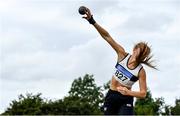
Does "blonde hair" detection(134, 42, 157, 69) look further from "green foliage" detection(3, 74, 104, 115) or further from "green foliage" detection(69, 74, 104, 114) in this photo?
"green foliage" detection(69, 74, 104, 114)

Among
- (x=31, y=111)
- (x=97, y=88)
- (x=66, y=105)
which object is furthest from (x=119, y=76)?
(x=97, y=88)

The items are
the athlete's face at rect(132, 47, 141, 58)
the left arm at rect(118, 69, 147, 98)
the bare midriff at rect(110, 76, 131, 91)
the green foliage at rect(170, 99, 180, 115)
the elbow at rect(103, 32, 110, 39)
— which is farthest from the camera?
the green foliage at rect(170, 99, 180, 115)

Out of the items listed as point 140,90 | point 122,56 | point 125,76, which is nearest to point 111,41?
point 122,56

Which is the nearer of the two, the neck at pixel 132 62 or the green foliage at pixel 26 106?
the neck at pixel 132 62

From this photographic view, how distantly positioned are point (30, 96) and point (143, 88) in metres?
83.1

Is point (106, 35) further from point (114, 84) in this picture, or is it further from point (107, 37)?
point (114, 84)

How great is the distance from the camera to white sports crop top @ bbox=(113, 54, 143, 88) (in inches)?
476

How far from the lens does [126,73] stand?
12102 mm

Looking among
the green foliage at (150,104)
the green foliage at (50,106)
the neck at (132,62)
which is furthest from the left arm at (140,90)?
the green foliage at (150,104)

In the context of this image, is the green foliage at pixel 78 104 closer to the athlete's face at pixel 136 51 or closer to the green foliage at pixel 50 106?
the green foliage at pixel 50 106

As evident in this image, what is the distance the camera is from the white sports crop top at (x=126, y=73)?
1208 centimetres

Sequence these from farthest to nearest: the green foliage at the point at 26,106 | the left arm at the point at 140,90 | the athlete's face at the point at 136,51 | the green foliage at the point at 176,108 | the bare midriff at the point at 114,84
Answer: the green foliage at the point at 176,108 → the green foliage at the point at 26,106 → the bare midriff at the point at 114,84 → the athlete's face at the point at 136,51 → the left arm at the point at 140,90

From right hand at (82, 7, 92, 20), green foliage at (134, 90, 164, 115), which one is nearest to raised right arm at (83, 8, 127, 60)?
right hand at (82, 7, 92, 20)

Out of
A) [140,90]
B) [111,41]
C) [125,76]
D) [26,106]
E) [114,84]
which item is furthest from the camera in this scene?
[26,106]
